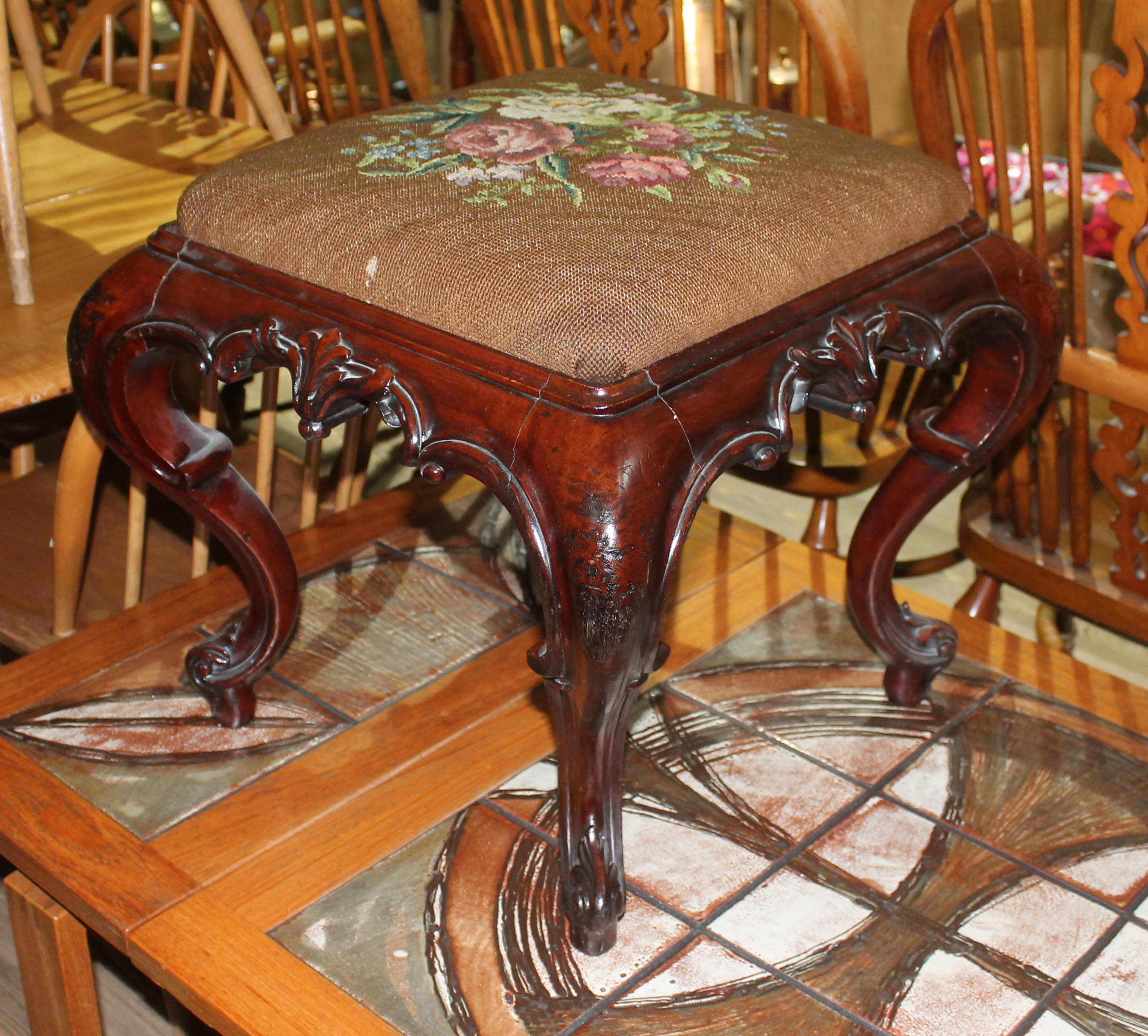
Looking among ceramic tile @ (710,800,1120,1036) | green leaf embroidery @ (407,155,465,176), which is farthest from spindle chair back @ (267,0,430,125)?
ceramic tile @ (710,800,1120,1036)

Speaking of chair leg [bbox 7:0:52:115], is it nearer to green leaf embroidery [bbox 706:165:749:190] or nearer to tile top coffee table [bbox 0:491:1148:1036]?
tile top coffee table [bbox 0:491:1148:1036]

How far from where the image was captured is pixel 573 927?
34.9 inches

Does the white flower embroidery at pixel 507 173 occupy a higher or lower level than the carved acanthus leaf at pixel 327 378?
higher

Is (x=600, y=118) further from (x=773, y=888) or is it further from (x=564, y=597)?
(x=773, y=888)

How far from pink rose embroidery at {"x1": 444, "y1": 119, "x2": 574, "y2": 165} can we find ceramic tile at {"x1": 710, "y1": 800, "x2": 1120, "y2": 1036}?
1.80 feet

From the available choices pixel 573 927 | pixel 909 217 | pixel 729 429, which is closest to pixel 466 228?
pixel 729 429

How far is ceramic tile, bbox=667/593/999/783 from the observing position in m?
1.11

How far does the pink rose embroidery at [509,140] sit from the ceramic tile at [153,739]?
495 millimetres

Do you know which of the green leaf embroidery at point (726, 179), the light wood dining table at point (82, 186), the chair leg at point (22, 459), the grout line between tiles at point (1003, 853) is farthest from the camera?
the chair leg at point (22, 459)

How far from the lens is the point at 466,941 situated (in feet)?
3.00

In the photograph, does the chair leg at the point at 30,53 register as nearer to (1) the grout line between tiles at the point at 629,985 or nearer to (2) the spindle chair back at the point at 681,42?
(2) the spindle chair back at the point at 681,42

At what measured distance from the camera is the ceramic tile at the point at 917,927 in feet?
2.86

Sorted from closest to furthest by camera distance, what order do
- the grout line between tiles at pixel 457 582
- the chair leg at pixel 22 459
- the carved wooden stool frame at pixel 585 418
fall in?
the carved wooden stool frame at pixel 585 418 < the grout line between tiles at pixel 457 582 < the chair leg at pixel 22 459

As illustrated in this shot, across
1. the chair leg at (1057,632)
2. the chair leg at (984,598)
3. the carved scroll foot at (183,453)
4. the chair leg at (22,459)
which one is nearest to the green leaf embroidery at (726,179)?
the carved scroll foot at (183,453)
